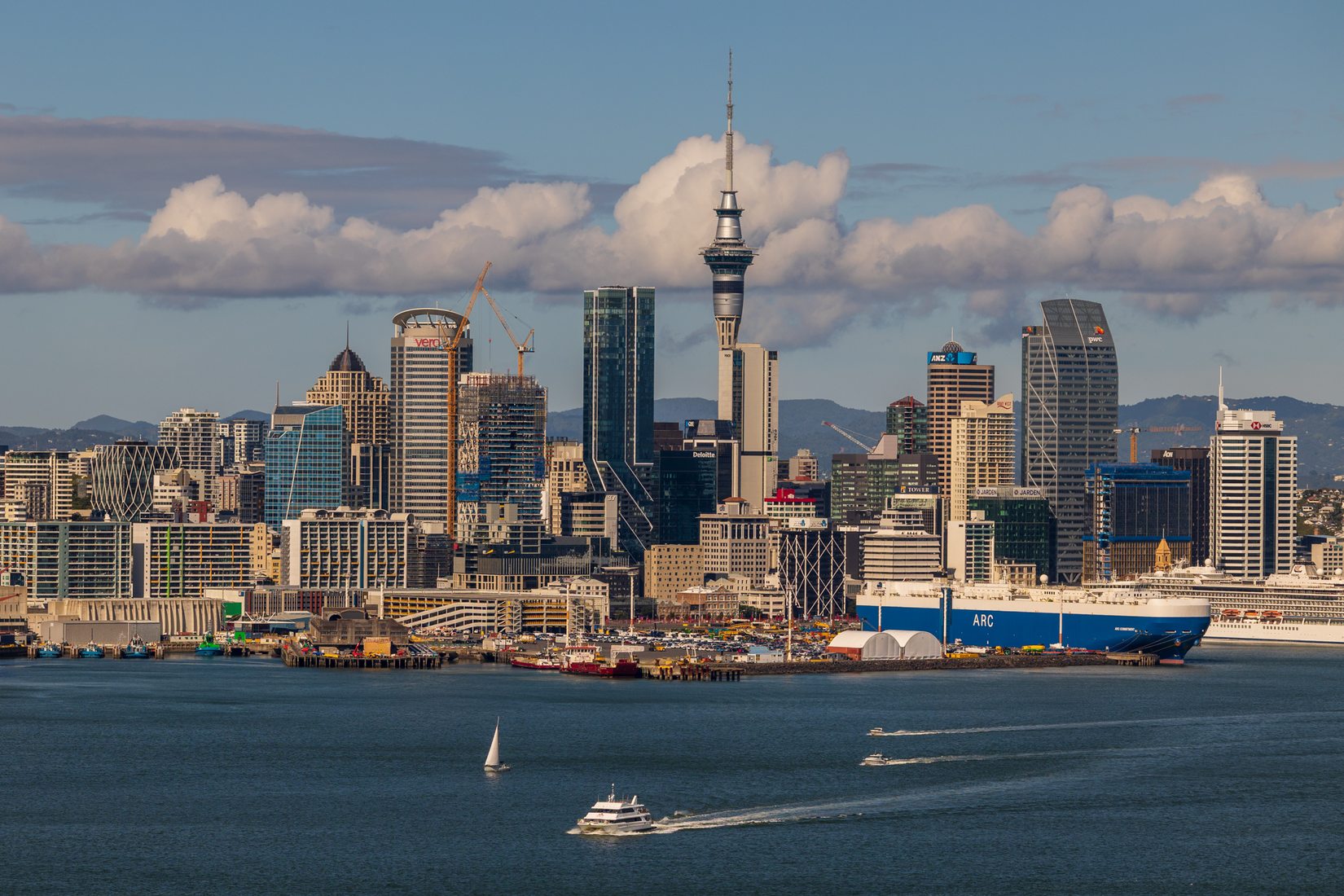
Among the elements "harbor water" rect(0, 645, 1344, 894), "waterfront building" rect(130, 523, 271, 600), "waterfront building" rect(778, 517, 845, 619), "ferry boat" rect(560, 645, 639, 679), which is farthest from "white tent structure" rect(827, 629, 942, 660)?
"waterfront building" rect(130, 523, 271, 600)

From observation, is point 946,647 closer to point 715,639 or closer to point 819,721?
point 715,639

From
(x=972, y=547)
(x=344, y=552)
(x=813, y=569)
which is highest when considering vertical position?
(x=972, y=547)

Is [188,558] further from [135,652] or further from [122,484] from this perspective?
[135,652]

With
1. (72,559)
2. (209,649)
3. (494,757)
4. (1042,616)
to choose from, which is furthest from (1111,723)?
(72,559)

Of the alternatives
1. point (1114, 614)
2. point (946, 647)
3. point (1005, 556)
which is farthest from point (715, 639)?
point (1005, 556)

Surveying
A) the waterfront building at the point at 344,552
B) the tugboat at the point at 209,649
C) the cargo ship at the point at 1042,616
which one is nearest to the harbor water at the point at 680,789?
the cargo ship at the point at 1042,616
